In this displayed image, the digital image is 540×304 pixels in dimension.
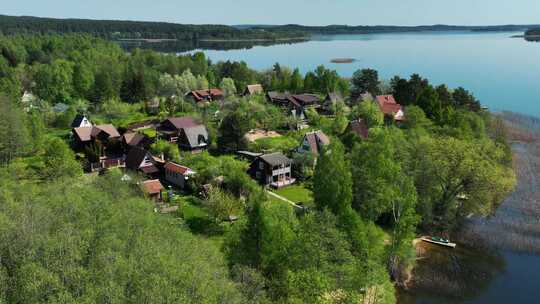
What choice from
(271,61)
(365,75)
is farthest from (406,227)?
(271,61)

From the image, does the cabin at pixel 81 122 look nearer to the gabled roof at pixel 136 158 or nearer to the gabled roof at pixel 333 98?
the gabled roof at pixel 136 158

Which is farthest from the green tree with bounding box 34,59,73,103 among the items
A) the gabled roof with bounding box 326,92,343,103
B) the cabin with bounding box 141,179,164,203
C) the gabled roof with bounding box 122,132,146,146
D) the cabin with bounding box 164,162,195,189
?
the cabin with bounding box 141,179,164,203

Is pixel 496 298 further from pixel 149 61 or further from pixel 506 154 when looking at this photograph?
pixel 149 61

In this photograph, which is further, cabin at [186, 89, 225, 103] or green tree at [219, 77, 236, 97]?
green tree at [219, 77, 236, 97]

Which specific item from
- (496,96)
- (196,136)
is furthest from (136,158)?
(496,96)

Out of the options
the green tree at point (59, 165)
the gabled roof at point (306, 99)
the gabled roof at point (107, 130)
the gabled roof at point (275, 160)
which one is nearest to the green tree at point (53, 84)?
the gabled roof at point (107, 130)

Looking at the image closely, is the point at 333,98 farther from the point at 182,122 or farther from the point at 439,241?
the point at 439,241

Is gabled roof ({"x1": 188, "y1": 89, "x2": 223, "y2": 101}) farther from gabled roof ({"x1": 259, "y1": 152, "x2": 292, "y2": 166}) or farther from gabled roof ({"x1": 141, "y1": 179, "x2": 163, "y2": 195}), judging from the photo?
gabled roof ({"x1": 141, "y1": 179, "x2": 163, "y2": 195})
